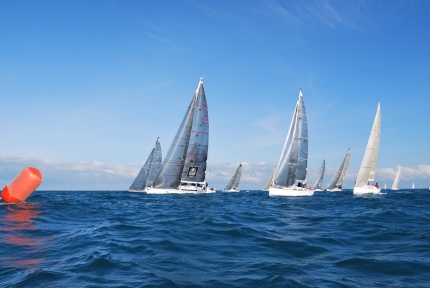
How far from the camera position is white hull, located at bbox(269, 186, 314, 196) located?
156ft

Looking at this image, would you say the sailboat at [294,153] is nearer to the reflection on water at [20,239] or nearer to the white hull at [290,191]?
the white hull at [290,191]

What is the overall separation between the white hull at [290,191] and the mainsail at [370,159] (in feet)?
53.3

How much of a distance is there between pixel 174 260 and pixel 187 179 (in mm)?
41300

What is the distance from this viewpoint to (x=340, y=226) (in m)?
15.2

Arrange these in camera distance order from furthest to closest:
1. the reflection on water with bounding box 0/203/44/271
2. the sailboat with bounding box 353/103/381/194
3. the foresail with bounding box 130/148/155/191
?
the foresail with bounding box 130/148/155/191, the sailboat with bounding box 353/103/381/194, the reflection on water with bounding box 0/203/44/271

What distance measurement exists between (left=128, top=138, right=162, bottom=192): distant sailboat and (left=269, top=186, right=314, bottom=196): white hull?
82.6 feet

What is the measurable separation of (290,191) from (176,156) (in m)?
17.4

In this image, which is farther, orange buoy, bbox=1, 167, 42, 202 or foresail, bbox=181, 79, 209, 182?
foresail, bbox=181, 79, 209, 182

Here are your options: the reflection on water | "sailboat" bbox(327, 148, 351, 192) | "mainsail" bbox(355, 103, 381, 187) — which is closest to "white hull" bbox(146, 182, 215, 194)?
"mainsail" bbox(355, 103, 381, 187)

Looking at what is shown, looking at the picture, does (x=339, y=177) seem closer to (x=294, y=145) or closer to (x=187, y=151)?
(x=294, y=145)

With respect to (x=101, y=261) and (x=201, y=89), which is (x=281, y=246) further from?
(x=201, y=89)

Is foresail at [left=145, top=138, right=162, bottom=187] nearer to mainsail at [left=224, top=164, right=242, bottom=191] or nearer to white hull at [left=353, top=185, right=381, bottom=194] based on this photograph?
mainsail at [left=224, top=164, right=242, bottom=191]

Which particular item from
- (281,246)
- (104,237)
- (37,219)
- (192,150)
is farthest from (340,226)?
(192,150)

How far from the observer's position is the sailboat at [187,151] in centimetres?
4859
